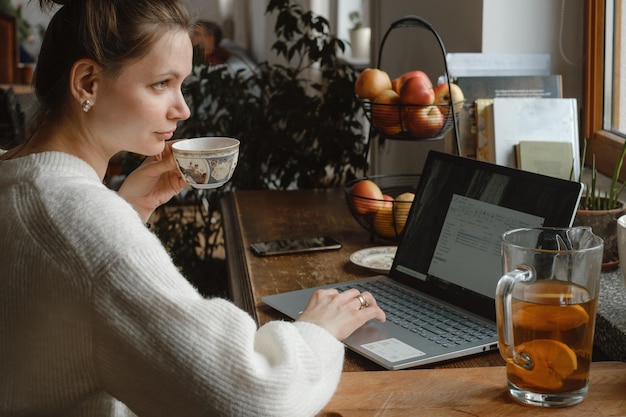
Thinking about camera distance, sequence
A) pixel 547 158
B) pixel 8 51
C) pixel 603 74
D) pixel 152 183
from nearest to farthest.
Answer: pixel 152 183, pixel 547 158, pixel 603 74, pixel 8 51

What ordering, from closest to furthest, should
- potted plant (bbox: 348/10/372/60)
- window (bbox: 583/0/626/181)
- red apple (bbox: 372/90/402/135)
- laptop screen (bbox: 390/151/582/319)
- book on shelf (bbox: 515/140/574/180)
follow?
laptop screen (bbox: 390/151/582/319)
book on shelf (bbox: 515/140/574/180)
red apple (bbox: 372/90/402/135)
window (bbox: 583/0/626/181)
potted plant (bbox: 348/10/372/60)

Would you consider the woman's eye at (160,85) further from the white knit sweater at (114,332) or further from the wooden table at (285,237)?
the wooden table at (285,237)

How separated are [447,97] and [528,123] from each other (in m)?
0.16

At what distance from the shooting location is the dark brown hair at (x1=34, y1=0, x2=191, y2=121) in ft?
3.68

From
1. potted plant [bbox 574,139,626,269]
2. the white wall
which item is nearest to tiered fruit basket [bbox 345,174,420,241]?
potted plant [bbox 574,139,626,269]

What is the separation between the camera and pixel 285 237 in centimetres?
176

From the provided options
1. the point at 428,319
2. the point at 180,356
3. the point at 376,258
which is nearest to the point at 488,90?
the point at 376,258

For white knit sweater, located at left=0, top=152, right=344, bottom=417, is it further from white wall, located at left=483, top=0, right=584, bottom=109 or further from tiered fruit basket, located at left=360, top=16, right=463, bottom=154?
white wall, located at left=483, top=0, right=584, bottom=109

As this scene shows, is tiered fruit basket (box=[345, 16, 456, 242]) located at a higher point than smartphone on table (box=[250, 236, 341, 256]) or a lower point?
higher

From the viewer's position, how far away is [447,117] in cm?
169

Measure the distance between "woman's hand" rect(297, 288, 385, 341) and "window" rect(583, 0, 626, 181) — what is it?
2.89 feet

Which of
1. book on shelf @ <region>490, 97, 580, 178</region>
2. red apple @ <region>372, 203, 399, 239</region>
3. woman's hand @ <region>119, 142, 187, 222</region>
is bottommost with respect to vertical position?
red apple @ <region>372, 203, 399, 239</region>

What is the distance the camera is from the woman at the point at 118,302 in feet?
2.94

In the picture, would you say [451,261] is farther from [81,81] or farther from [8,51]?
[8,51]
